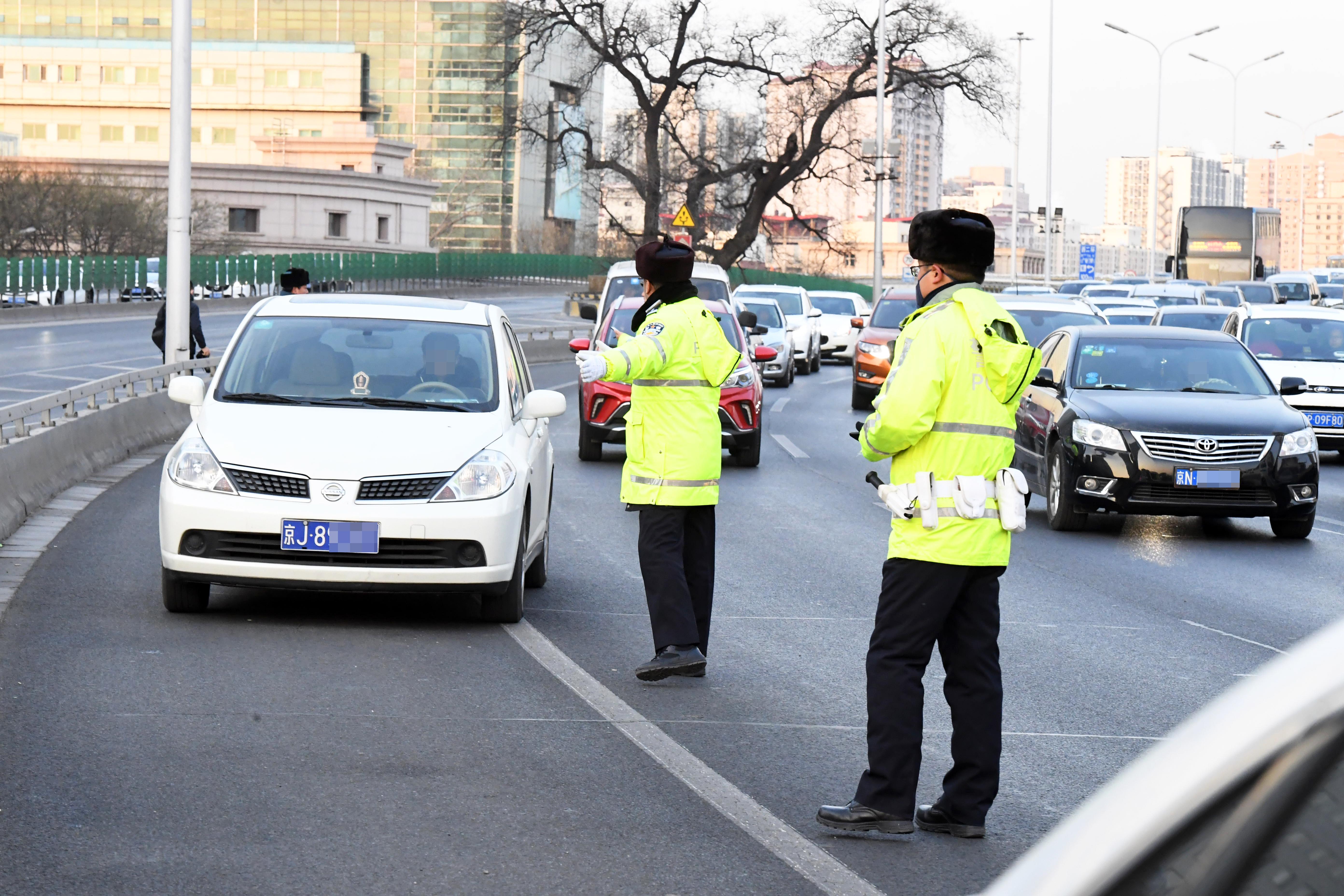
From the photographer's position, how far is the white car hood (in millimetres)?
8688

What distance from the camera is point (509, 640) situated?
8.69 meters

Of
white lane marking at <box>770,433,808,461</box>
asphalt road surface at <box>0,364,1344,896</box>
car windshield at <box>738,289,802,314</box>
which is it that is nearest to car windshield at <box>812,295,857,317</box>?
car windshield at <box>738,289,802,314</box>

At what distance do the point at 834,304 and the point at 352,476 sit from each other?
3761 cm

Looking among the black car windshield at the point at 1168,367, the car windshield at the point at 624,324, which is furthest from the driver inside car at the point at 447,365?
the car windshield at the point at 624,324

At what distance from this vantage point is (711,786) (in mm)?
5988

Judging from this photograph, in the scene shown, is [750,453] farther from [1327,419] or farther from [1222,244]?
[1222,244]

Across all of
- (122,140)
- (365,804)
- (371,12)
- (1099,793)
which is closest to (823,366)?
(365,804)

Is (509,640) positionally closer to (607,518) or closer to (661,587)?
(661,587)

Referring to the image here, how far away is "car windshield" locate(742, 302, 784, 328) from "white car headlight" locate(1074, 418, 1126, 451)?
2030cm

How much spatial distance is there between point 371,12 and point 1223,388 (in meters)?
147

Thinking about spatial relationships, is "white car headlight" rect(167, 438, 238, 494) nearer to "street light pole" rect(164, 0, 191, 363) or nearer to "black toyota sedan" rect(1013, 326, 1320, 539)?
"black toyota sedan" rect(1013, 326, 1320, 539)

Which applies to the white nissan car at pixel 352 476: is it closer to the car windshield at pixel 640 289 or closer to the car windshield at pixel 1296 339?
the car windshield at pixel 640 289

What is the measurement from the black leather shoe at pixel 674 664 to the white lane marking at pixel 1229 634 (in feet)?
9.38

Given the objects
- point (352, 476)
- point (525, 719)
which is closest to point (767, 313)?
point (352, 476)
